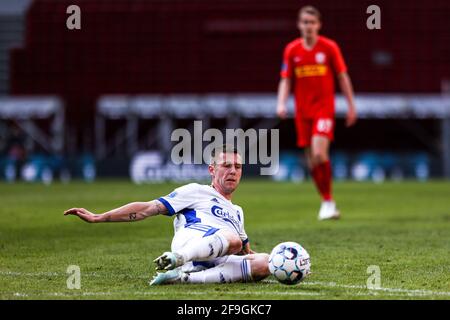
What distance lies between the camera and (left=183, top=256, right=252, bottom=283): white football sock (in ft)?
21.1

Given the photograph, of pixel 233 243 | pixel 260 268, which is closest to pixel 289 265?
pixel 260 268

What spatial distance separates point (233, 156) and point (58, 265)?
1.88 m

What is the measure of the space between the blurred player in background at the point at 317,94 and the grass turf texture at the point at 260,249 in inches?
25.2

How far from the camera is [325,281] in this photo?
21.8ft

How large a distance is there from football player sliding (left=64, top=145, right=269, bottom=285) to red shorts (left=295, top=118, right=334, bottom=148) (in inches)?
244

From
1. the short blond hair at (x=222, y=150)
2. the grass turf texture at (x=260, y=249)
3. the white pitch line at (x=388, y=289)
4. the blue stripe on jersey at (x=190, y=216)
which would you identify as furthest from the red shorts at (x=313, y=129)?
the white pitch line at (x=388, y=289)

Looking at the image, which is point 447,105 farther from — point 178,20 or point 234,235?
point 234,235

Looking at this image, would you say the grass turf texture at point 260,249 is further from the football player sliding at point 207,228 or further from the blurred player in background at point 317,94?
the blurred player in background at point 317,94

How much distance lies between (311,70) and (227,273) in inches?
277

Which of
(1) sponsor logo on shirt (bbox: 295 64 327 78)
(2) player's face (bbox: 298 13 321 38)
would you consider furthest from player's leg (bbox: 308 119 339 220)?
(2) player's face (bbox: 298 13 321 38)

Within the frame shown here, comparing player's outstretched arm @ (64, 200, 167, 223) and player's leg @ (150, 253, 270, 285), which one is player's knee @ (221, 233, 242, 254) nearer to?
player's leg @ (150, 253, 270, 285)

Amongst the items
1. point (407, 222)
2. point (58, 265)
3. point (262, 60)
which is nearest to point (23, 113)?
point (262, 60)

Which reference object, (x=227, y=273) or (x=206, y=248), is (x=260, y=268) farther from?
(x=206, y=248)

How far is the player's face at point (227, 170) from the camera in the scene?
22.2ft
